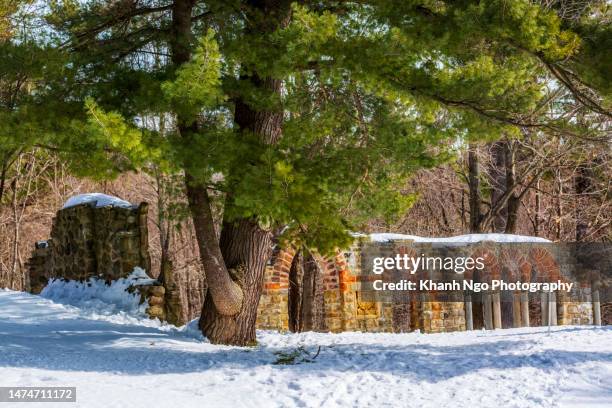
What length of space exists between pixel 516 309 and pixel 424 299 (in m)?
2.78

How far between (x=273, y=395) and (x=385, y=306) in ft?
25.8

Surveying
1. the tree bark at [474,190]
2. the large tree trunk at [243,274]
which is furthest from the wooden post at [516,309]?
the large tree trunk at [243,274]

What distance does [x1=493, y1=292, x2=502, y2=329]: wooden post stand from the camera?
13766mm

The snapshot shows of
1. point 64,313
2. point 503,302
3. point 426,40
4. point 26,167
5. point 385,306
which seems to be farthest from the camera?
point 26,167

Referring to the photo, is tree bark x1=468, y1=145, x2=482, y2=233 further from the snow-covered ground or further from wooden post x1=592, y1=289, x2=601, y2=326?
the snow-covered ground

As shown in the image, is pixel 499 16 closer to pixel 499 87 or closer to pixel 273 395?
pixel 499 87

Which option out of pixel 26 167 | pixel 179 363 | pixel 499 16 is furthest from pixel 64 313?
pixel 26 167

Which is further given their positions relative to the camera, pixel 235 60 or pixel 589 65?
pixel 235 60

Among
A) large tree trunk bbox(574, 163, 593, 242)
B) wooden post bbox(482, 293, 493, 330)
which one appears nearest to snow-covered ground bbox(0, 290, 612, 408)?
wooden post bbox(482, 293, 493, 330)

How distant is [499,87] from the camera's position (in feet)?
22.4

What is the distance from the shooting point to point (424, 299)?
1348 centimetres

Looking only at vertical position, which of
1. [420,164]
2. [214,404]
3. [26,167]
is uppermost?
[26,167]

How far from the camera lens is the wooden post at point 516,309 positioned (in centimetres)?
1446

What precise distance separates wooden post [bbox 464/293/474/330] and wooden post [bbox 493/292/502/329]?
1.53ft
